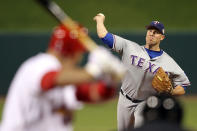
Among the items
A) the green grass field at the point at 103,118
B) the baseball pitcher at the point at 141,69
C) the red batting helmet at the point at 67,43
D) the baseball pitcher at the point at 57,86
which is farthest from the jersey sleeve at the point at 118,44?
the red batting helmet at the point at 67,43

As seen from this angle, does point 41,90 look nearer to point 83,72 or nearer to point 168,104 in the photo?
point 83,72

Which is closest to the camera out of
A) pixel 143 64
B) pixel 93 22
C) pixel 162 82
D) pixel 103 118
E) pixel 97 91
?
pixel 97 91

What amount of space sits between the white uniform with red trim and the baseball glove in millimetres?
3595

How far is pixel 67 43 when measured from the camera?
12.3 feet

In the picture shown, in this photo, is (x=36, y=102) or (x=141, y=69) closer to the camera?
(x=36, y=102)

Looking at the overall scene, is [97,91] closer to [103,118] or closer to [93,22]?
[103,118]

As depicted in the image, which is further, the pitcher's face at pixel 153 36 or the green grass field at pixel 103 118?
the green grass field at pixel 103 118

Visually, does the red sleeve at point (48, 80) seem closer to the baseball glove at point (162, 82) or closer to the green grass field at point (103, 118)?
the baseball glove at point (162, 82)

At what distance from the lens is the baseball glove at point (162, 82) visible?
7.40m

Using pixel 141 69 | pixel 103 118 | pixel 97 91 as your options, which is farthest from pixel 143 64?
pixel 103 118

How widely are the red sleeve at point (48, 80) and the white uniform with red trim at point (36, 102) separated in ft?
0.19

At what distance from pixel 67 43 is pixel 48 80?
0.32 m

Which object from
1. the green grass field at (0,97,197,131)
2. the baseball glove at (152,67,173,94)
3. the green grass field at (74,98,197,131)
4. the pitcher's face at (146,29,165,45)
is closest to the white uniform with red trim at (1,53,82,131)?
the baseball glove at (152,67,173,94)

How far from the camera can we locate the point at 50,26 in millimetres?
18297
